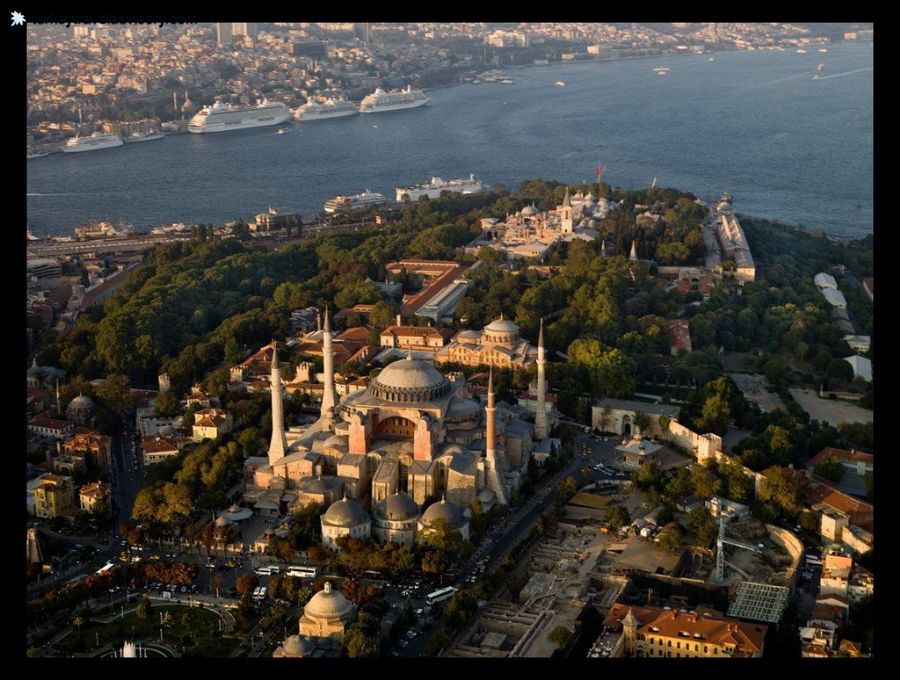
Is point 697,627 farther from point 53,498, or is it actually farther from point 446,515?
point 53,498

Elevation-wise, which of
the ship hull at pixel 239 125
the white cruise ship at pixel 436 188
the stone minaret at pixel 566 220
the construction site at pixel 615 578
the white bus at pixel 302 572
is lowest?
the construction site at pixel 615 578

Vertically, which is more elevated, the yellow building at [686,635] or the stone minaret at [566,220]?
the stone minaret at [566,220]

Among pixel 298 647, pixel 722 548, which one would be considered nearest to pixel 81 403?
pixel 298 647

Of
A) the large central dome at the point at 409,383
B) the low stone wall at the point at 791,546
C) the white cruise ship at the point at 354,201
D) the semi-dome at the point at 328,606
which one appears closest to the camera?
the semi-dome at the point at 328,606

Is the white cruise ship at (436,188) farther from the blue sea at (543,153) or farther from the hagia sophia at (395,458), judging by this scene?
the hagia sophia at (395,458)

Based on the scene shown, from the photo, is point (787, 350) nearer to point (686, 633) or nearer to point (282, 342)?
point (282, 342)

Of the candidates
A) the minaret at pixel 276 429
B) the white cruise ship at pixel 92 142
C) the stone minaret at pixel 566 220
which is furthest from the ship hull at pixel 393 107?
the minaret at pixel 276 429

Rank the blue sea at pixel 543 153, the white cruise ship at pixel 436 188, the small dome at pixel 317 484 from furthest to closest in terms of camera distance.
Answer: the white cruise ship at pixel 436 188
the blue sea at pixel 543 153
the small dome at pixel 317 484
